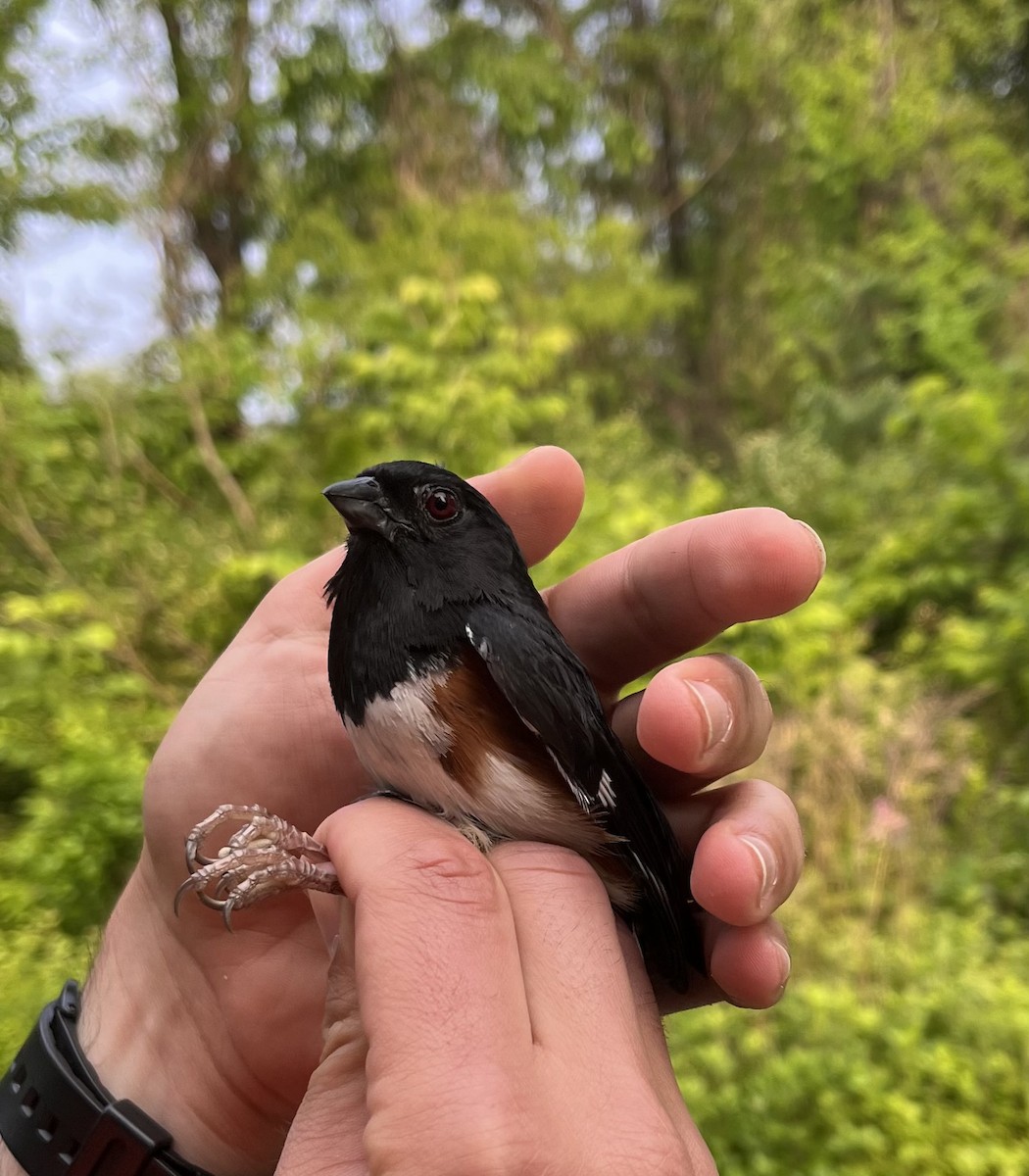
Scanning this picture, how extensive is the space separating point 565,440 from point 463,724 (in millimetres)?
6328

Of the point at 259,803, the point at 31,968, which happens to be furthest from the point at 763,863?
the point at 31,968

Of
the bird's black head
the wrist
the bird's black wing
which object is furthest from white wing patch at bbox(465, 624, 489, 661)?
the wrist

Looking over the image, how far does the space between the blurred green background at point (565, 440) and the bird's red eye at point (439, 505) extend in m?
1.92

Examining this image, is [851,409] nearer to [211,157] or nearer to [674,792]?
[211,157]

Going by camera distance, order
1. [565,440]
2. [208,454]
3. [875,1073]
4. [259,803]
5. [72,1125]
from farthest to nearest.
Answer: [565,440] → [208,454] → [875,1073] → [259,803] → [72,1125]

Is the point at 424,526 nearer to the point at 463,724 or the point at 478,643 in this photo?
the point at 478,643

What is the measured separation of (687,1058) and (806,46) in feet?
41.2

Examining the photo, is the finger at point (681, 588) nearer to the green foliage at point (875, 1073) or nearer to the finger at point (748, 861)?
the finger at point (748, 861)

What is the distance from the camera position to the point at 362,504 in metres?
1.56

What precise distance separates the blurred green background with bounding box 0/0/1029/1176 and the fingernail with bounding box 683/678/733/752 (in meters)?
1.48

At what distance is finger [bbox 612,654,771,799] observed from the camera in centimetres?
140

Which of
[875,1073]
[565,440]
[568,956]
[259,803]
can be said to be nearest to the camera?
[568,956]

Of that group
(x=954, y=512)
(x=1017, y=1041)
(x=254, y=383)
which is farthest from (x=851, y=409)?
(x=1017, y=1041)

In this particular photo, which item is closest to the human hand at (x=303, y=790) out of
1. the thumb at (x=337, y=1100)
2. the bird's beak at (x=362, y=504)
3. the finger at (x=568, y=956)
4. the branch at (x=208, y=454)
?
the finger at (x=568, y=956)
